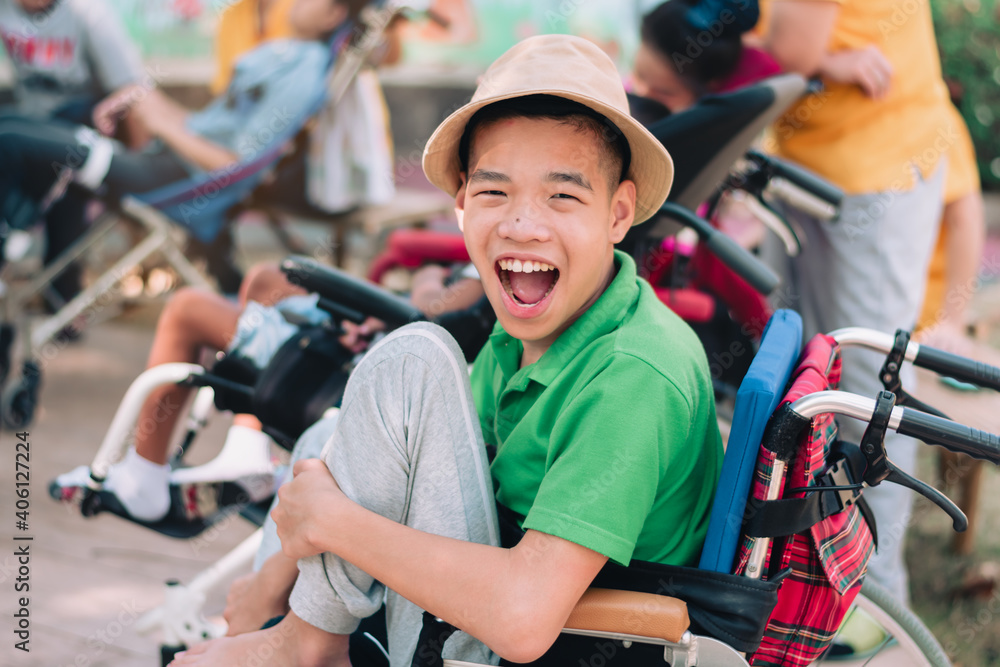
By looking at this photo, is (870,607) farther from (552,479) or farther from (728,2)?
(728,2)

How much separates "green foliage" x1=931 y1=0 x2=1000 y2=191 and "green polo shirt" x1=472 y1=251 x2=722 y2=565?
7244mm

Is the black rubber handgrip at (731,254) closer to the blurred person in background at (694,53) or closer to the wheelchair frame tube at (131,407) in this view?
the blurred person in background at (694,53)

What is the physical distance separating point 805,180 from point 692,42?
1.43ft

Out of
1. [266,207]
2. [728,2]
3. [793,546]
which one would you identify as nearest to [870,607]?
[793,546]

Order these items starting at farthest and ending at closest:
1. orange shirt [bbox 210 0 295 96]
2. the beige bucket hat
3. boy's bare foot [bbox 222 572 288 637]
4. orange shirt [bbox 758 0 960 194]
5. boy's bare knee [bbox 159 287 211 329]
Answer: orange shirt [bbox 210 0 295 96] < orange shirt [bbox 758 0 960 194] < boy's bare knee [bbox 159 287 211 329] < boy's bare foot [bbox 222 572 288 637] < the beige bucket hat

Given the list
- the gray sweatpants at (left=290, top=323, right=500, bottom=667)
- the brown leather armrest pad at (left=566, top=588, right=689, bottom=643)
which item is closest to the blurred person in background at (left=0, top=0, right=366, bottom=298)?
the gray sweatpants at (left=290, top=323, right=500, bottom=667)

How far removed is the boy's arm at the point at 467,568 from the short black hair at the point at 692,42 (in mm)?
Answer: 1461

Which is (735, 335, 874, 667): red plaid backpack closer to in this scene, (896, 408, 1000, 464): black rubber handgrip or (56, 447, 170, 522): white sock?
(896, 408, 1000, 464): black rubber handgrip

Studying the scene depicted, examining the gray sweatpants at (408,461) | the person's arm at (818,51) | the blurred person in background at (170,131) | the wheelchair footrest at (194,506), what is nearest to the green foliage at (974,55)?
the blurred person in background at (170,131)

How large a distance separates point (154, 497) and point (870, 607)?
1.54 metres

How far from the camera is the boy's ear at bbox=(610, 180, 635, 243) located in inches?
52.4

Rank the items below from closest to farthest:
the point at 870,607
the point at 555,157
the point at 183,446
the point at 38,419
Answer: the point at 555,157 < the point at 870,607 < the point at 183,446 < the point at 38,419

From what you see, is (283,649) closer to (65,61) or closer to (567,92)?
(567,92)

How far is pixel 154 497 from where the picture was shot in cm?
204
